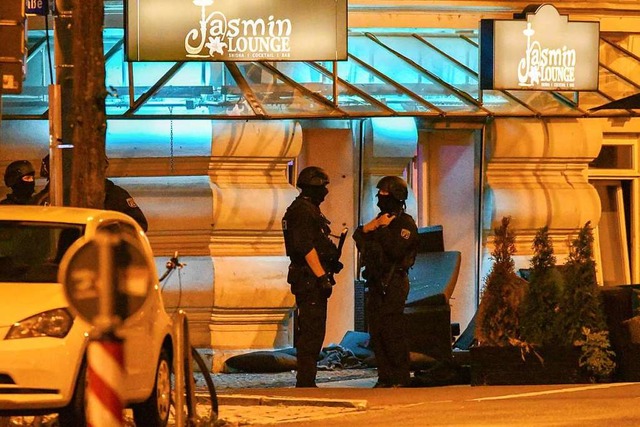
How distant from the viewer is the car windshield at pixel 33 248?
995 cm

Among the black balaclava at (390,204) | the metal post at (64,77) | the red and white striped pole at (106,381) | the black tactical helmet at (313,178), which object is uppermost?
the metal post at (64,77)

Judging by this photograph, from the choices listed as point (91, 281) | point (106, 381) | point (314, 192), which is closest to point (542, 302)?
point (314, 192)

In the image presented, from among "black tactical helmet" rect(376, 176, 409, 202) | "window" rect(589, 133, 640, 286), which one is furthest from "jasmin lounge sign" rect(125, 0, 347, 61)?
"window" rect(589, 133, 640, 286)

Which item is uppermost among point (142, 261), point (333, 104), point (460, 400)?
point (333, 104)

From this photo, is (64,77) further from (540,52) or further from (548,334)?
(540,52)

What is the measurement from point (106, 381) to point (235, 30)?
9.12 metres

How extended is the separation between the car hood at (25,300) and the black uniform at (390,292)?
4.97 metres

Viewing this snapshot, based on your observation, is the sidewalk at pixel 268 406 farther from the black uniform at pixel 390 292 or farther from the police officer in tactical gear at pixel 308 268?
the black uniform at pixel 390 292

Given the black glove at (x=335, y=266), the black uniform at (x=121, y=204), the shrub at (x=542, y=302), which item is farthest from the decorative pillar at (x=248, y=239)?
the black uniform at (x=121, y=204)

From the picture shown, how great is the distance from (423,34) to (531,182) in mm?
2063

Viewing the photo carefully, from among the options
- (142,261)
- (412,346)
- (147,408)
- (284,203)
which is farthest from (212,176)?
(142,261)

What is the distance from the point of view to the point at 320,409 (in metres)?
12.1

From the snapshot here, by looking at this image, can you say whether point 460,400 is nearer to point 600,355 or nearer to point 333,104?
point 600,355

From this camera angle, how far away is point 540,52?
17.3 m
